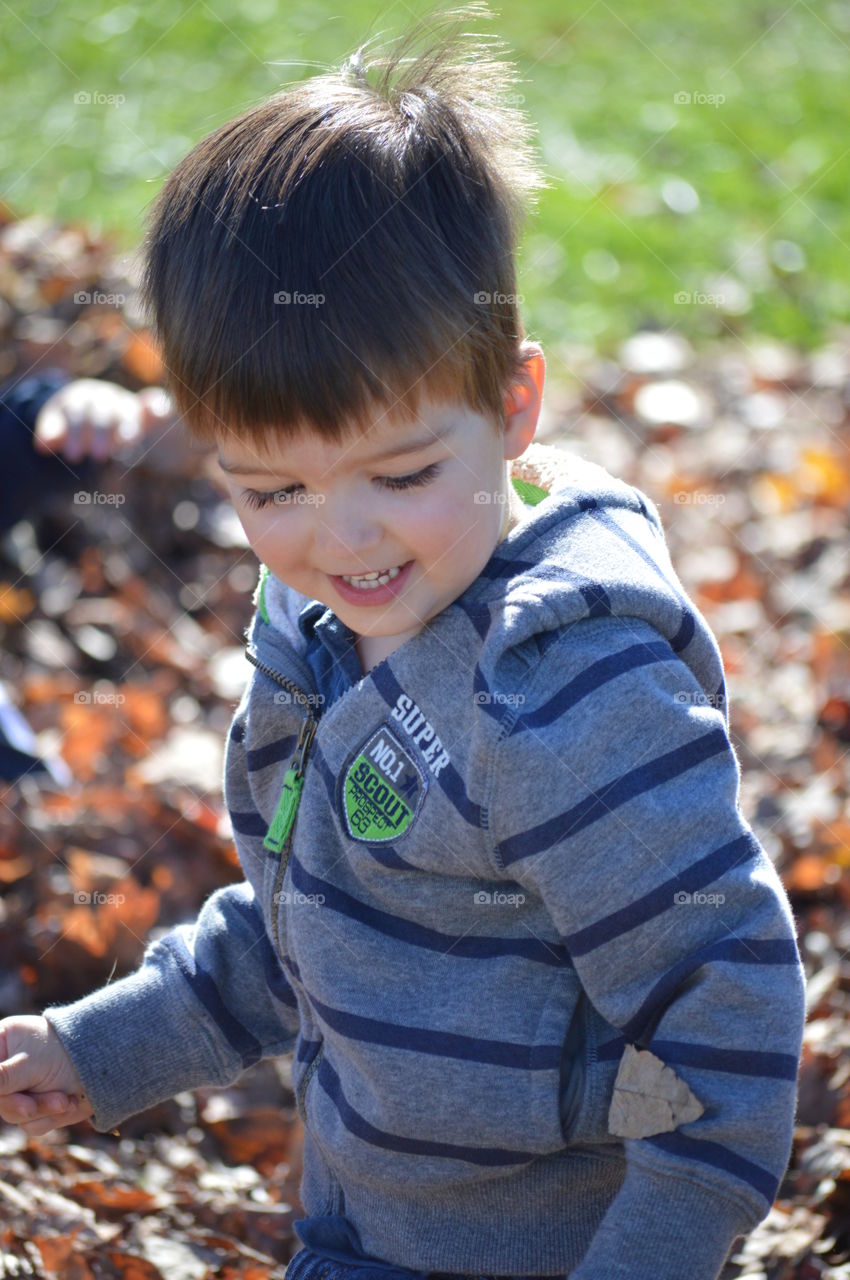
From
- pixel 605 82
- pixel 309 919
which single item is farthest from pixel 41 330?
pixel 605 82

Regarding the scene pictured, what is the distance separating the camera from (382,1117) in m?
1.65

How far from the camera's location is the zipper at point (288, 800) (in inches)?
68.4

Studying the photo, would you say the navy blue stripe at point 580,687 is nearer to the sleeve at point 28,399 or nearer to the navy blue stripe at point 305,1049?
the navy blue stripe at point 305,1049

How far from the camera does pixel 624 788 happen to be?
4.68 feet

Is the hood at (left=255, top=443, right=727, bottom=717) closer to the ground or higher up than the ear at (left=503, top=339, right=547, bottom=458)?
closer to the ground

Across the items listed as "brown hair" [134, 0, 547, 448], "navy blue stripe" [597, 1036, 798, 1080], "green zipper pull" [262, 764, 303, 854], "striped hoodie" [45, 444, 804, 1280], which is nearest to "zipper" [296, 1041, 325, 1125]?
"striped hoodie" [45, 444, 804, 1280]

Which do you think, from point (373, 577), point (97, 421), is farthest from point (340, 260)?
point (97, 421)

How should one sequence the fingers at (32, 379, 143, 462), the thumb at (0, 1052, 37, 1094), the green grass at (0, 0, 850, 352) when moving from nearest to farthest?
the thumb at (0, 1052, 37, 1094)
the fingers at (32, 379, 143, 462)
the green grass at (0, 0, 850, 352)

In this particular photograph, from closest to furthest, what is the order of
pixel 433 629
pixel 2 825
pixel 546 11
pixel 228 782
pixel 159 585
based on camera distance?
pixel 433 629 < pixel 228 782 < pixel 2 825 < pixel 159 585 < pixel 546 11

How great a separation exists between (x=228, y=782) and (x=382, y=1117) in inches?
19.5

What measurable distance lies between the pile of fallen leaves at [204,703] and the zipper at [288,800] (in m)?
0.73

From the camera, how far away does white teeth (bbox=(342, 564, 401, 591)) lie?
5.22 feet

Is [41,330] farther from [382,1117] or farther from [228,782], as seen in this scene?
[382,1117]

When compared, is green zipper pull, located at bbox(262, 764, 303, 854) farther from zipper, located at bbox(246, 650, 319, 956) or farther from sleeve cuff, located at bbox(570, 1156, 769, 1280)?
sleeve cuff, located at bbox(570, 1156, 769, 1280)
